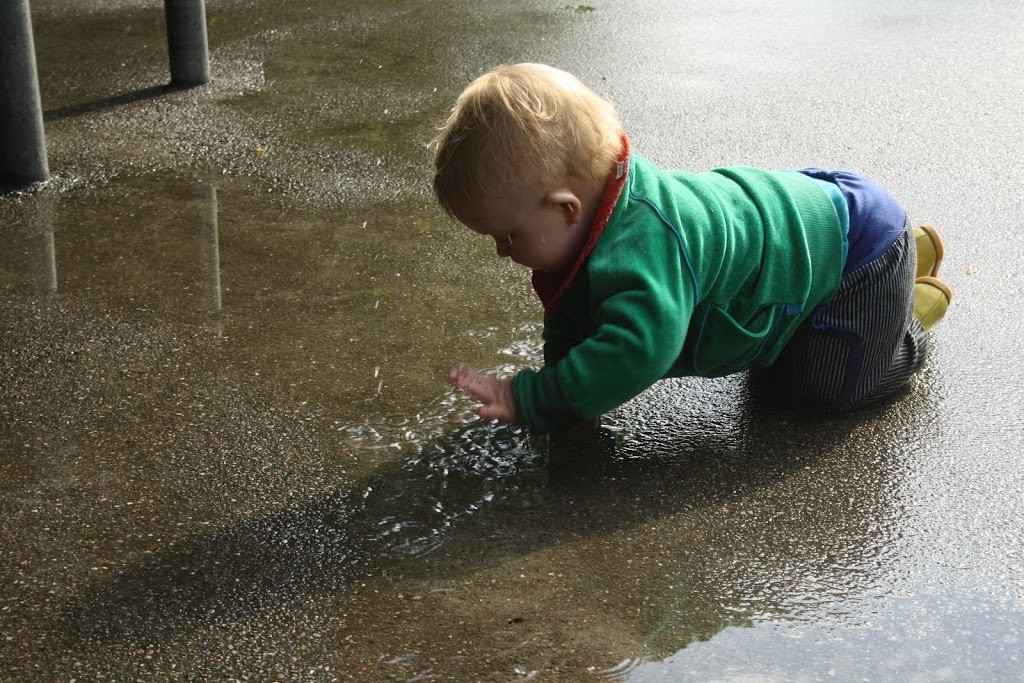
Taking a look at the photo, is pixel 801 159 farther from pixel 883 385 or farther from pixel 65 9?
pixel 65 9

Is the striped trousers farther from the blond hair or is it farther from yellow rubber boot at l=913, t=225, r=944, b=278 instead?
the blond hair

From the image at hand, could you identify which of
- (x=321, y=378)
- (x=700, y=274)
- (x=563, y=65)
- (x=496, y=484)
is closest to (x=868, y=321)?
(x=700, y=274)

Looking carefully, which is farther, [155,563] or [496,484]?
[496,484]

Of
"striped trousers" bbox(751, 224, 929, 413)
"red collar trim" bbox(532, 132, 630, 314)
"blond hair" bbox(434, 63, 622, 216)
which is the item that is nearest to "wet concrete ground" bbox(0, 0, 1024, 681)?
"striped trousers" bbox(751, 224, 929, 413)

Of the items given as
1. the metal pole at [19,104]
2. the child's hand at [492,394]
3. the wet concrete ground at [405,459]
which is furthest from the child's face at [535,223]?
the metal pole at [19,104]

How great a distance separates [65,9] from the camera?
5.84m

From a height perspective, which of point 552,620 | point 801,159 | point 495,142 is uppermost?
point 495,142

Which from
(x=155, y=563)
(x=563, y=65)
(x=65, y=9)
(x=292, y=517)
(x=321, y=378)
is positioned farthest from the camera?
(x=65, y=9)

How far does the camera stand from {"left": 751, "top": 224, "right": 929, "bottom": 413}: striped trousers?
2564mm

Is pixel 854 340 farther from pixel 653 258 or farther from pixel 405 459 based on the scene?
pixel 405 459

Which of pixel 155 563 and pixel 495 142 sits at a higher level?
pixel 495 142

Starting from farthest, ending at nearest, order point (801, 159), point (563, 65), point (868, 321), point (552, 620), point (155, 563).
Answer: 1. point (563, 65)
2. point (801, 159)
3. point (868, 321)
4. point (155, 563)
5. point (552, 620)

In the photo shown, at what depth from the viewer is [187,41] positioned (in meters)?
4.68

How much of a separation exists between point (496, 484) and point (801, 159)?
7.36 feet
